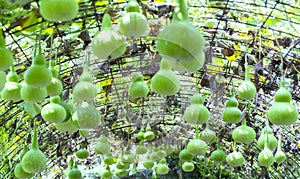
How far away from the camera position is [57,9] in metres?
1.52

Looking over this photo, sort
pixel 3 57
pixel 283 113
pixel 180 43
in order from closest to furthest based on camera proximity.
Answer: pixel 180 43 → pixel 3 57 → pixel 283 113

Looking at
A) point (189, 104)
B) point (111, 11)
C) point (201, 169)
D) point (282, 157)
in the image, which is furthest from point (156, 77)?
point (201, 169)

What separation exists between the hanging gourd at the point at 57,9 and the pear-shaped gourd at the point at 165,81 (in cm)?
37

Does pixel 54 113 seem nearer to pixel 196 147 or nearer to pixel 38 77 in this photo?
pixel 38 77

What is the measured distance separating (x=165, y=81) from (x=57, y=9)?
45cm

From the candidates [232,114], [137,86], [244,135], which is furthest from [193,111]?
[244,135]

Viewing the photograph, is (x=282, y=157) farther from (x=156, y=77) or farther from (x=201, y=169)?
(x=201, y=169)

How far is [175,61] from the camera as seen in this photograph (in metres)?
1.40

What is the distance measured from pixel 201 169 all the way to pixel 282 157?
5750 millimetres

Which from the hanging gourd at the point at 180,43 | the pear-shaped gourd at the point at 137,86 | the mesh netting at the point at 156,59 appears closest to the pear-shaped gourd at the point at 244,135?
the mesh netting at the point at 156,59

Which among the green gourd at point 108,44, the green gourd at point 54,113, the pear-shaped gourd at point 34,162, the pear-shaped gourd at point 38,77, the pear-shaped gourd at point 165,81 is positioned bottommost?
the pear-shaped gourd at point 34,162

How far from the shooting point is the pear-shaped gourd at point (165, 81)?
1654mm

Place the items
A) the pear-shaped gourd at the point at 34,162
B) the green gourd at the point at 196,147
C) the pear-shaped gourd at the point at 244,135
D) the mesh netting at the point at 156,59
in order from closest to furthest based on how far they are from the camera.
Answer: the mesh netting at the point at 156,59 → the pear-shaped gourd at the point at 34,162 → the pear-shaped gourd at the point at 244,135 → the green gourd at the point at 196,147

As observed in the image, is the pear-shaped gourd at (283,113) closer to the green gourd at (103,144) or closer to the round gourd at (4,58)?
the green gourd at (103,144)
